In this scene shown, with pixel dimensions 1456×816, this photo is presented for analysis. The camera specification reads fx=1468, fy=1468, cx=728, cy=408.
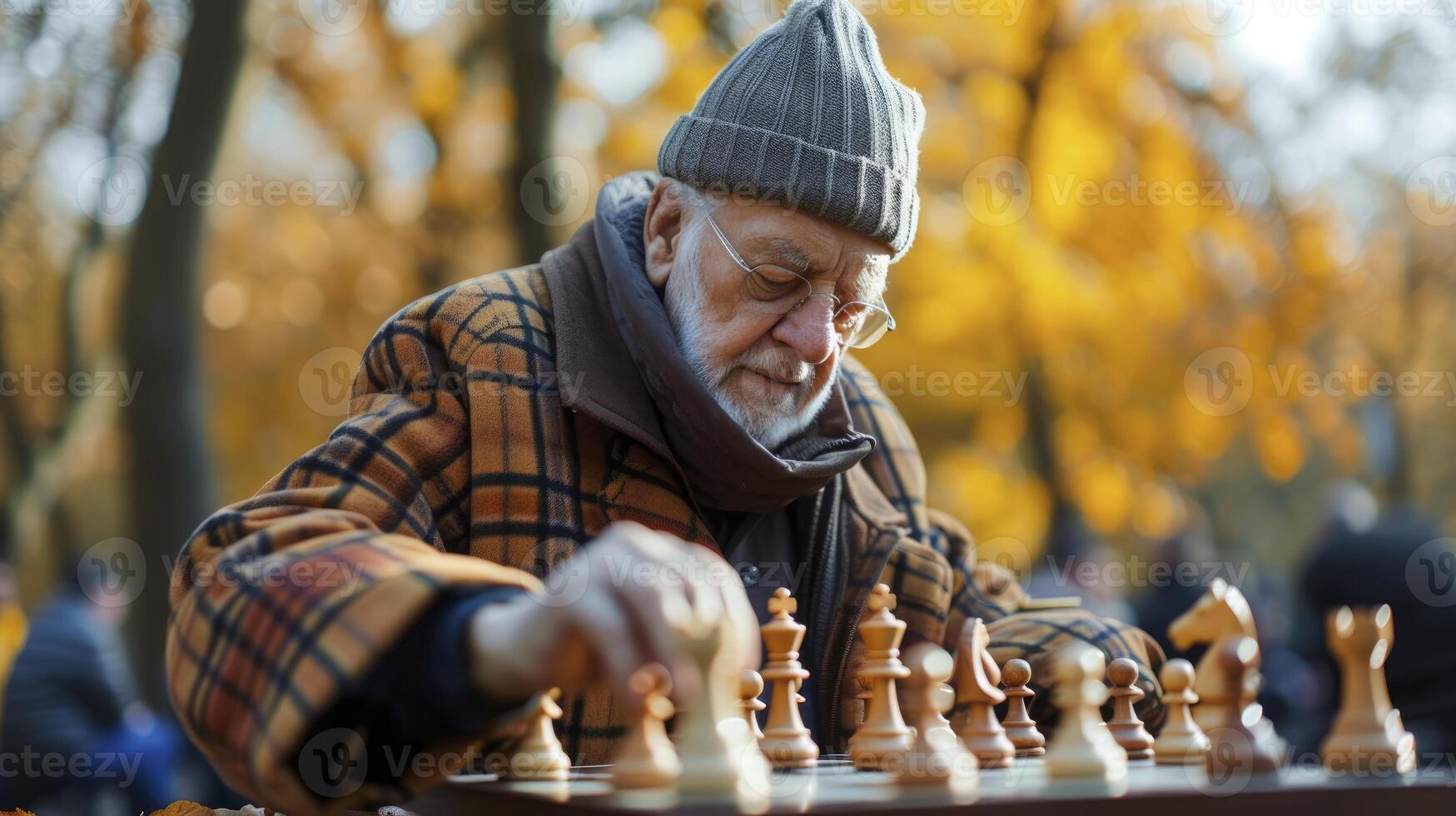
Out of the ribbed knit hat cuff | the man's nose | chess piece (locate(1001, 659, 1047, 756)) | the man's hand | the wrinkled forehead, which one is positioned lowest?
chess piece (locate(1001, 659, 1047, 756))

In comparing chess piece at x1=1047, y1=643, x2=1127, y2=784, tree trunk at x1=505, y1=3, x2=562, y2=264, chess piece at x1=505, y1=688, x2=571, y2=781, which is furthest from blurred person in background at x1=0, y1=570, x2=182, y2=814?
chess piece at x1=1047, y1=643, x2=1127, y2=784

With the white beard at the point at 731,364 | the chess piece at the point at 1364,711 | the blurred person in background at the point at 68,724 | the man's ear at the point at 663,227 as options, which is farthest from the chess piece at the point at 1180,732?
the blurred person in background at the point at 68,724

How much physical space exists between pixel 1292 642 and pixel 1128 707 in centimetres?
616

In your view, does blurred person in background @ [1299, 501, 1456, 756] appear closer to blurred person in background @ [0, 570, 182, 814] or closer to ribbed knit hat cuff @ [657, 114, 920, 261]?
ribbed knit hat cuff @ [657, 114, 920, 261]

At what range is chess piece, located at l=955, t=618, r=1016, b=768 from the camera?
6.77 ft

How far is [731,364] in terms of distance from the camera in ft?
9.47

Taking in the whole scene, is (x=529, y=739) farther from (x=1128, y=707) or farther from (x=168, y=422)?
(x=168, y=422)

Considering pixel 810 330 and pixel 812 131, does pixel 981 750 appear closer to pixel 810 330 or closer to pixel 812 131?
pixel 810 330

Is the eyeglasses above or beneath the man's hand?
above

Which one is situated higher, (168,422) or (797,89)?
(797,89)

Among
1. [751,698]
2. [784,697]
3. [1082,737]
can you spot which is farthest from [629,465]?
[1082,737]

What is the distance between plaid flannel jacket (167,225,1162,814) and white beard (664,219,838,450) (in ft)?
0.53

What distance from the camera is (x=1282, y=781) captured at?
1850 millimetres

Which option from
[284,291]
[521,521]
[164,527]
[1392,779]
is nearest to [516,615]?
[521,521]
